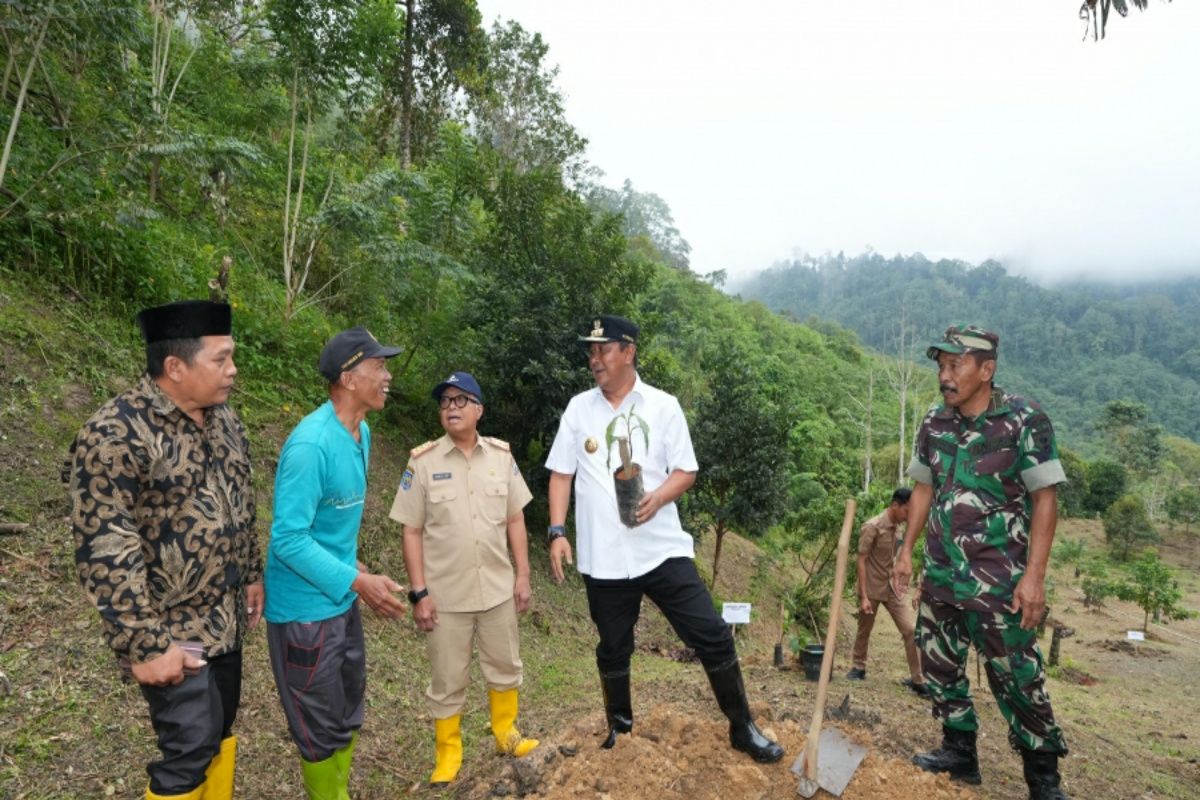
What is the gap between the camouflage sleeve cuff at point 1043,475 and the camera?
3100 millimetres

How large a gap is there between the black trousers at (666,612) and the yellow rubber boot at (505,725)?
57cm

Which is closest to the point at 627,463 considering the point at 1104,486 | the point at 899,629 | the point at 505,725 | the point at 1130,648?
the point at 505,725

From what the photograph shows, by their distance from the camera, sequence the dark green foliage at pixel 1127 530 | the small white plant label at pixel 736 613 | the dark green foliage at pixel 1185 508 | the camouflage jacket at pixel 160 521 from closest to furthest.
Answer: the camouflage jacket at pixel 160 521
the small white plant label at pixel 736 613
the dark green foliage at pixel 1127 530
the dark green foliage at pixel 1185 508

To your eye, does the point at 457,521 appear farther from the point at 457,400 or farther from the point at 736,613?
the point at 736,613

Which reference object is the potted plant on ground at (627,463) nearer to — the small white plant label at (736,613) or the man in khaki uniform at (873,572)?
the small white plant label at (736,613)

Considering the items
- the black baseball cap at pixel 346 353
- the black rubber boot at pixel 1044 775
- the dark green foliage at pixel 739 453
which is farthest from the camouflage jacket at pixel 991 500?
the dark green foliage at pixel 739 453

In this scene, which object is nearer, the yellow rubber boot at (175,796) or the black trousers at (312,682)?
the yellow rubber boot at (175,796)

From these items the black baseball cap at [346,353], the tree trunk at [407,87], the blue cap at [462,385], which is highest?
the tree trunk at [407,87]

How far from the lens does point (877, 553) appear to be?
6.70 meters

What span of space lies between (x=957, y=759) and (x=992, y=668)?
0.55 metres

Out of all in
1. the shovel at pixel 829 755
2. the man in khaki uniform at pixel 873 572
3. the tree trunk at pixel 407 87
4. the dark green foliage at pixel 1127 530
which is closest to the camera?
the shovel at pixel 829 755

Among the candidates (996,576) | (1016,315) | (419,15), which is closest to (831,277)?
(1016,315)

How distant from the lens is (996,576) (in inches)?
125

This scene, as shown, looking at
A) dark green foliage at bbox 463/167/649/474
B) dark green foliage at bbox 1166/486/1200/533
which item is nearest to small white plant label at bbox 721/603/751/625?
dark green foliage at bbox 463/167/649/474
